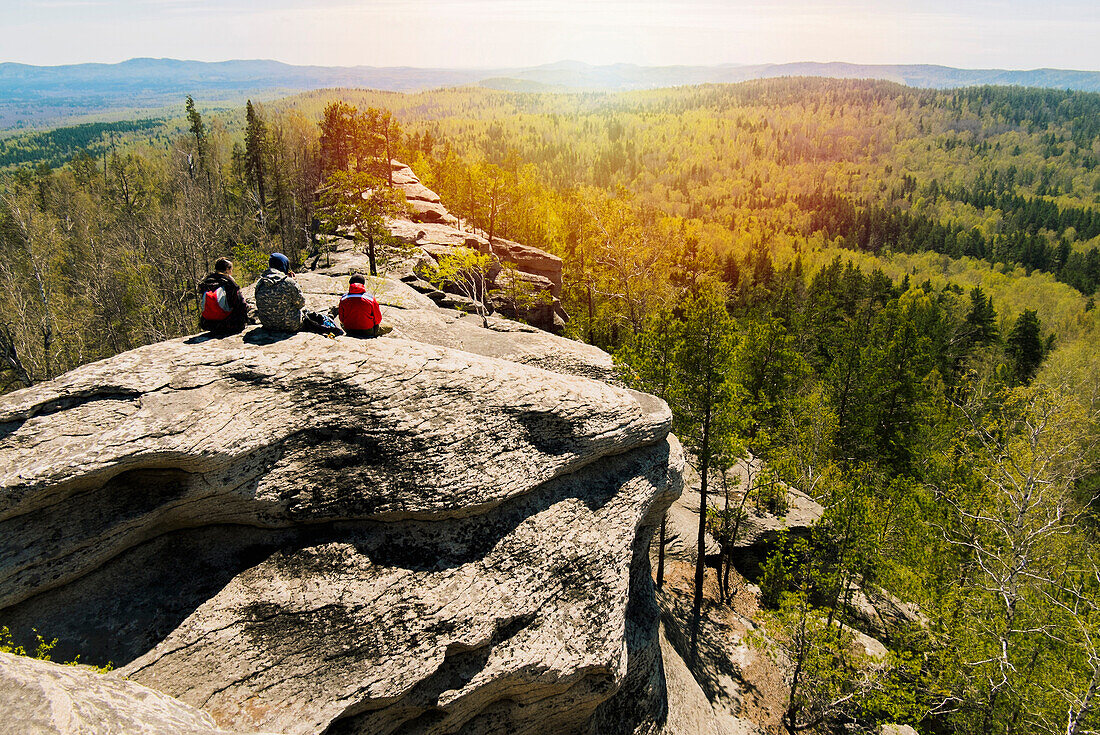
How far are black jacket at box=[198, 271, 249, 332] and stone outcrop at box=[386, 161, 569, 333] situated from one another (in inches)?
825

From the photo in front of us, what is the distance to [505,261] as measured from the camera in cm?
4269

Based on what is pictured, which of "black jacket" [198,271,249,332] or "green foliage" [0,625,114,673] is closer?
"green foliage" [0,625,114,673]

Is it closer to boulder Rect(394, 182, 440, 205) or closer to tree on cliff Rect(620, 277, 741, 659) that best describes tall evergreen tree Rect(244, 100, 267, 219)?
boulder Rect(394, 182, 440, 205)

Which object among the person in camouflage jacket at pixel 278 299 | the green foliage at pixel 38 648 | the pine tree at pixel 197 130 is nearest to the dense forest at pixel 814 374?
the pine tree at pixel 197 130

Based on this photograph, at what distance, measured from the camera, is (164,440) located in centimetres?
966

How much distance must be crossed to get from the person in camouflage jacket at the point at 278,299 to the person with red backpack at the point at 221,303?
0.59m

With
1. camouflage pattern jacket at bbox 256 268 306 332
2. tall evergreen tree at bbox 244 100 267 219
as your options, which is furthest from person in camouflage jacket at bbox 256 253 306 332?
tall evergreen tree at bbox 244 100 267 219

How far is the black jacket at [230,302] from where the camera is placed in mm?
12383

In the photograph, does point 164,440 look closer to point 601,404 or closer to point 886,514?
point 601,404

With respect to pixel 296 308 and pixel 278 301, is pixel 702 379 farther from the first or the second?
pixel 278 301

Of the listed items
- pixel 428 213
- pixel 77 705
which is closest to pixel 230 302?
pixel 77 705

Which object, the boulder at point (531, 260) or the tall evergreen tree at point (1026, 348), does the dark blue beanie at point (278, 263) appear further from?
the tall evergreen tree at point (1026, 348)

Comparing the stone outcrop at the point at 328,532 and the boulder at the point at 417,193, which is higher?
the boulder at the point at 417,193

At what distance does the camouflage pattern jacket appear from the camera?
490 inches
